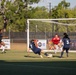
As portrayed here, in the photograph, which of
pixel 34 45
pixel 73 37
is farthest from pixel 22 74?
pixel 73 37

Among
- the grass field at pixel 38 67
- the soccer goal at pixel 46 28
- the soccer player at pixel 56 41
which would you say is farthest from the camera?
the soccer goal at pixel 46 28

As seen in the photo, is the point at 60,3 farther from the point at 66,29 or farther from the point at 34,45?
the point at 34,45

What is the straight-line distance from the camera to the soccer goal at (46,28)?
33.6m

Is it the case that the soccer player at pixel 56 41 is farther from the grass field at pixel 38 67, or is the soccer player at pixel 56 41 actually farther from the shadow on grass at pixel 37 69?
the shadow on grass at pixel 37 69

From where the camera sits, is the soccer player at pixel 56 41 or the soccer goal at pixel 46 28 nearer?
the soccer player at pixel 56 41

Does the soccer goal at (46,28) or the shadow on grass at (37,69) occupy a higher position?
the soccer goal at (46,28)

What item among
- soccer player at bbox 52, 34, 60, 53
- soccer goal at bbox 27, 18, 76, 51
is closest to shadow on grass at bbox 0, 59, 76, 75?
soccer player at bbox 52, 34, 60, 53

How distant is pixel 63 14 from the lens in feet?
228

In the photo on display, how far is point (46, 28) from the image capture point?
120ft

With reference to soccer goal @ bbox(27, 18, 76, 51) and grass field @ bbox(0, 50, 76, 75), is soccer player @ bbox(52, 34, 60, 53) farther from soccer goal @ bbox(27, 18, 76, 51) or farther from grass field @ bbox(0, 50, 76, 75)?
grass field @ bbox(0, 50, 76, 75)

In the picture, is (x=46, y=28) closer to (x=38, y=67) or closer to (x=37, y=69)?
(x=38, y=67)

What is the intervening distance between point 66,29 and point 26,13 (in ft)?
67.8

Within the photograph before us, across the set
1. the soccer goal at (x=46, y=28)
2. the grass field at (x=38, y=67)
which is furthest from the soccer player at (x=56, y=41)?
the grass field at (x=38, y=67)

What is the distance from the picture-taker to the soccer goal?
33.6 meters
